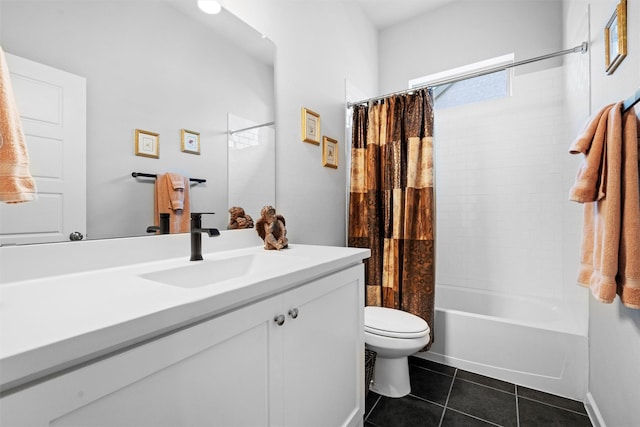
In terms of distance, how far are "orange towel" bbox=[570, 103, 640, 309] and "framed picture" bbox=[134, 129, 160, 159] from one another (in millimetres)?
1567

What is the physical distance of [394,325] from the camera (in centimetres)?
166

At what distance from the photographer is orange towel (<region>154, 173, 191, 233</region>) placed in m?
1.13

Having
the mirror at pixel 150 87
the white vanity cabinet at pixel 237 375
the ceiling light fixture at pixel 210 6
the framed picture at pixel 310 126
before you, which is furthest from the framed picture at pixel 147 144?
the framed picture at pixel 310 126

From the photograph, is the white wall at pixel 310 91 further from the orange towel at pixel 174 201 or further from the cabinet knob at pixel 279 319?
the cabinet knob at pixel 279 319

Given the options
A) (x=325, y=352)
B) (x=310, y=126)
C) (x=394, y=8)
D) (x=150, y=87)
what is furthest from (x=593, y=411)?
(x=394, y=8)

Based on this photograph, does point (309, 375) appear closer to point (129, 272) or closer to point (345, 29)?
point (129, 272)

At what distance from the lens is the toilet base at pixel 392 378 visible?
66.9 inches

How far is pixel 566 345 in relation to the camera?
5.44 ft

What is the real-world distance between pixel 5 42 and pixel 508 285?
304cm

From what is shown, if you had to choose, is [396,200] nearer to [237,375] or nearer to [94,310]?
[237,375]

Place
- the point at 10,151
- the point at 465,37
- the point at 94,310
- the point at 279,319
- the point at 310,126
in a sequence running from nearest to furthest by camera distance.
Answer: the point at 94,310 → the point at 10,151 → the point at 279,319 → the point at 310,126 → the point at 465,37

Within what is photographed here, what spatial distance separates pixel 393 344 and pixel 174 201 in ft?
4.17

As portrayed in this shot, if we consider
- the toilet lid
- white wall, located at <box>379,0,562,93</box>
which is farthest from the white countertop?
white wall, located at <box>379,0,562,93</box>

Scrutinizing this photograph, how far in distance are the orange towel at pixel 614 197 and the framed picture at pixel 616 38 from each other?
323 mm
